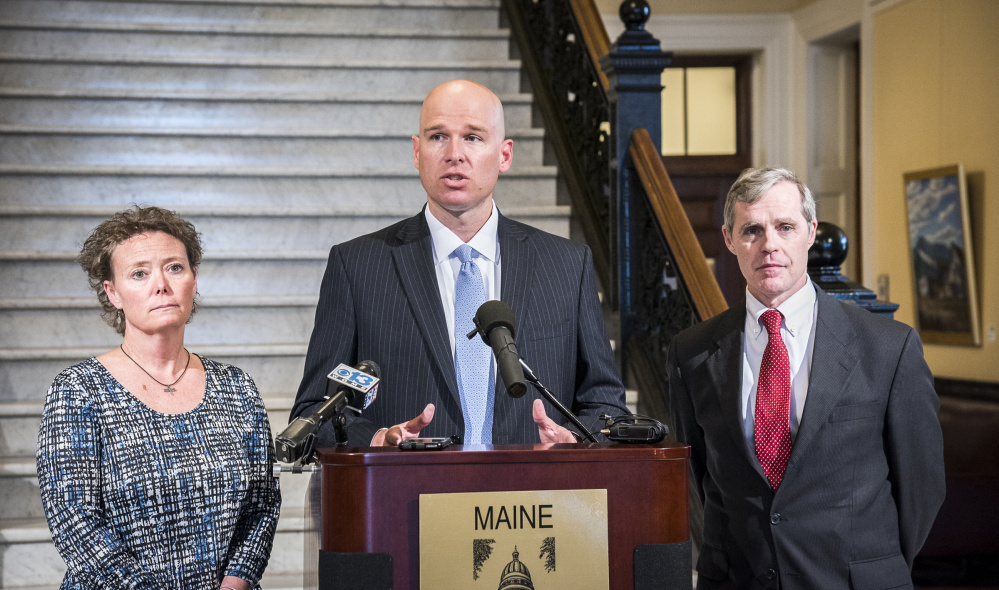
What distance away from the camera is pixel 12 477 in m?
3.38

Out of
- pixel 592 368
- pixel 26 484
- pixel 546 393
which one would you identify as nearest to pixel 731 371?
pixel 592 368

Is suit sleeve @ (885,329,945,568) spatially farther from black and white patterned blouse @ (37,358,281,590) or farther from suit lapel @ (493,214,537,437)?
black and white patterned blouse @ (37,358,281,590)

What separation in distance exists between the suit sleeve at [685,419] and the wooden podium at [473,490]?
0.74 meters

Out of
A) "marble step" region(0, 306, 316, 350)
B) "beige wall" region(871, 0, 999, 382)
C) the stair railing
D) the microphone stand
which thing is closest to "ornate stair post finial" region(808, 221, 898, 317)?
the stair railing

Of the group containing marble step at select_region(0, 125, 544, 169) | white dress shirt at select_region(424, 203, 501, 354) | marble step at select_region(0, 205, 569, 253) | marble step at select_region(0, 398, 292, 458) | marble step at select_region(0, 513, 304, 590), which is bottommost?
marble step at select_region(0, 513, 304, 590)

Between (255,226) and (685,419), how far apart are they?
2.73 meters

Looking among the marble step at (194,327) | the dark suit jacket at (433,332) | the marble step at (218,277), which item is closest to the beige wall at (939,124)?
the marble step at (218,277)

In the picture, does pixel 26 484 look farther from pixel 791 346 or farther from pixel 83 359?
pixel 791 346

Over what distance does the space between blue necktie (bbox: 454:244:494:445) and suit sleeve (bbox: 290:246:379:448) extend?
0.20 m

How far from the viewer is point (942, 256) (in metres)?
6.64

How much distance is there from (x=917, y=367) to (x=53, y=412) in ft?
5.44

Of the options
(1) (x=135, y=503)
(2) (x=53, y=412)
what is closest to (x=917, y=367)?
(1) (x=135, y=503)

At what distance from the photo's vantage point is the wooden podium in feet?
4.57

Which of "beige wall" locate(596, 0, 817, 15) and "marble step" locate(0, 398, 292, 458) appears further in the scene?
"beige wall" locate(596, 0, 817, 15)
